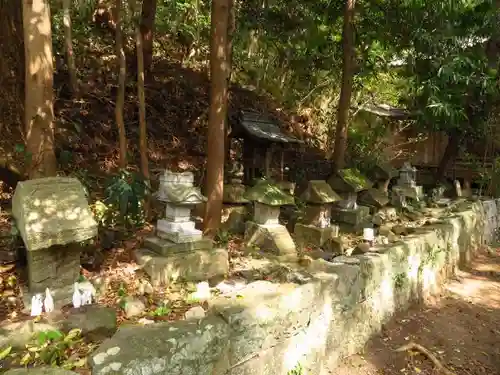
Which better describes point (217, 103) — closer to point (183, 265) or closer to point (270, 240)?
point (270, 240)

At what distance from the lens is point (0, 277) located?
432cm

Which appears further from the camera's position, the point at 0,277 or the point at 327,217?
the point at 327,217

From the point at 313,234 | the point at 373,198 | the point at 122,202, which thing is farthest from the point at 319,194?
the point at 122,202

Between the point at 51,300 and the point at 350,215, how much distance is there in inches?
252

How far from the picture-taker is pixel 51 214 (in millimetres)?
3887

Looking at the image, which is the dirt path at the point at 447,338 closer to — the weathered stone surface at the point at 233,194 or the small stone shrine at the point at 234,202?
the small stone shrine at the point at 234,202

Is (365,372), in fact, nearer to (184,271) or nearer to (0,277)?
(184,271)

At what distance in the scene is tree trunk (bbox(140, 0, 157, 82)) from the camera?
10.7m

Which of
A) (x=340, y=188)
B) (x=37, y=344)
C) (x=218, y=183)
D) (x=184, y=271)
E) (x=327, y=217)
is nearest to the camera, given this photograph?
(x=37, y=344)

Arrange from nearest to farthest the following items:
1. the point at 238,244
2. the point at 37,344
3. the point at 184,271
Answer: the point at 37,344
the point at 184,271
the point at 238,244

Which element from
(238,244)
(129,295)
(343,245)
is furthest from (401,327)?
(129,295)

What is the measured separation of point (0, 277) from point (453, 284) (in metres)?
7.00

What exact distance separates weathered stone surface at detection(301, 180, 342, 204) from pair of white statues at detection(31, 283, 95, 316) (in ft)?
16.0

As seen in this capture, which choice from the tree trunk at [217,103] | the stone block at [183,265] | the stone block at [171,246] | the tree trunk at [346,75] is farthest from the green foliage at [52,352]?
the tree trunk at [346,75]
